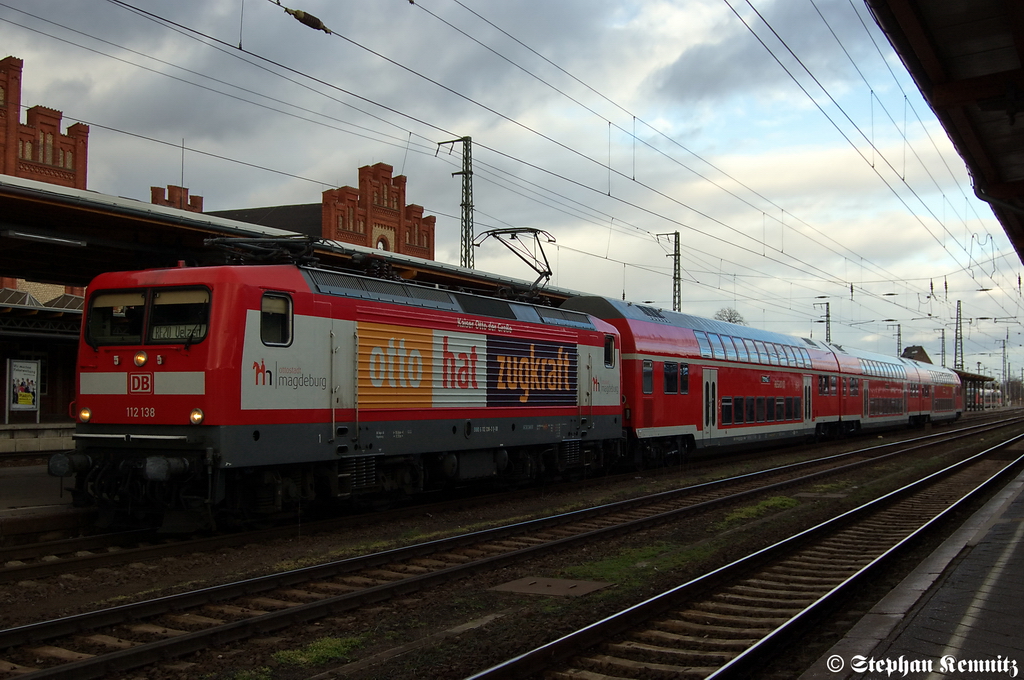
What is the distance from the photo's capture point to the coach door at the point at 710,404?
73.9 feet

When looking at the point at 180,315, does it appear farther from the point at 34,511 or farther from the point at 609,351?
the point at 609,351

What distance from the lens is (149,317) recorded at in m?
10.6

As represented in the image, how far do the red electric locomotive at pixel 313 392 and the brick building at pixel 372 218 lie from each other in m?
31.7

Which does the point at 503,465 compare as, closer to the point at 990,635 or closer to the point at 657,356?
the point at 657,356

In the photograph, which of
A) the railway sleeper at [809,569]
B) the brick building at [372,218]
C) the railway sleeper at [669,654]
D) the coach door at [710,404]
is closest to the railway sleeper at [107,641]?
the railway sleeper at [669,654]

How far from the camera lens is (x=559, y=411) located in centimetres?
1661

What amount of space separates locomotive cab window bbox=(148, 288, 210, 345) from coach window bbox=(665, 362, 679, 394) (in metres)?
13.1

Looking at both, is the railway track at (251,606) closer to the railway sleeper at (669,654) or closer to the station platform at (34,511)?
the railway sleeper at (669,654)

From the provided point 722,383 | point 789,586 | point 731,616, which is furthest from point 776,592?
point 722,383

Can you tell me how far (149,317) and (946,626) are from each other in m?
9.54

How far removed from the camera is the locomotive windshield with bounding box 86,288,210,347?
10.3m

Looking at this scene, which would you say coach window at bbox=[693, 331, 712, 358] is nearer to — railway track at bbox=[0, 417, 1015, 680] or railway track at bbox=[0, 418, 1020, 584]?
railway track at bbox=[0, 417, 1015, 680]

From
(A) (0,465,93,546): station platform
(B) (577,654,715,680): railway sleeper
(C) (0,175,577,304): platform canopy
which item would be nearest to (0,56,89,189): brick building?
(C) (0,175,577,304): platform canopy

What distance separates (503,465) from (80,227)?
8.84 m
